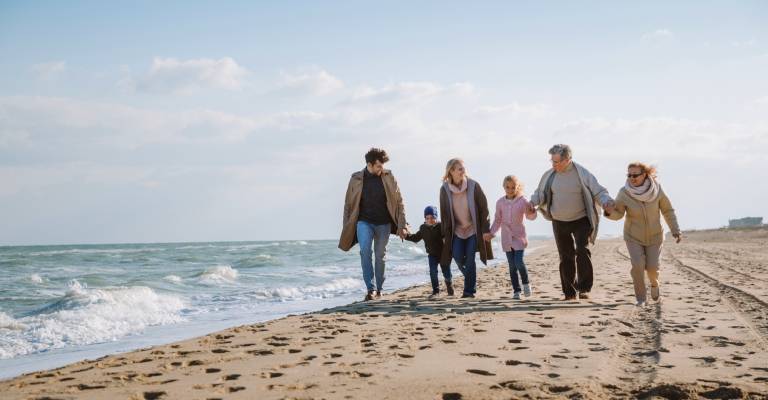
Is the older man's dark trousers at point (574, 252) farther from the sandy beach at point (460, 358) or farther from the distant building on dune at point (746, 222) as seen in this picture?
the distant building on dune at point (746, 222)

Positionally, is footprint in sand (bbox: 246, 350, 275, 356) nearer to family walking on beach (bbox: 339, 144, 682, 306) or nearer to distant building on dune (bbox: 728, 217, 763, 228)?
family walking on beach (bbox: 339, 144, 682, 306)

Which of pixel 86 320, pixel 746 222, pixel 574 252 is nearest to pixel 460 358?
pixel 574 252

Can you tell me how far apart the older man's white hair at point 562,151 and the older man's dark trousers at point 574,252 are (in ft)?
2.50

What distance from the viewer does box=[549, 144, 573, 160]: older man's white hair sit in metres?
7.21

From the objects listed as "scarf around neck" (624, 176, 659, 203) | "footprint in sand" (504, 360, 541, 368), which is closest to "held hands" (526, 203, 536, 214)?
"scarf around neck" (624, 176, 659, 203)

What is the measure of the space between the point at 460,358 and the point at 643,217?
3.67m

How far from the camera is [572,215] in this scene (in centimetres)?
722

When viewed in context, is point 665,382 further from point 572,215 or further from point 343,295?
point 343,295

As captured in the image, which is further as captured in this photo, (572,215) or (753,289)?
(753,289)

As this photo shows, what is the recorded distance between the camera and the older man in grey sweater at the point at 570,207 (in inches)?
282

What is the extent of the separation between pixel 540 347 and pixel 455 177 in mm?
3604

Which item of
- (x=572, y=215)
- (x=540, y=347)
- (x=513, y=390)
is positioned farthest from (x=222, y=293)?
(x=513, y=390)

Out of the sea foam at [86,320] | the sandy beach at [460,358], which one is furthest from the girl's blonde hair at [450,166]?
the sea foam at [86,320]

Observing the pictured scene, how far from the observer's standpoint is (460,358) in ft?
13.7
